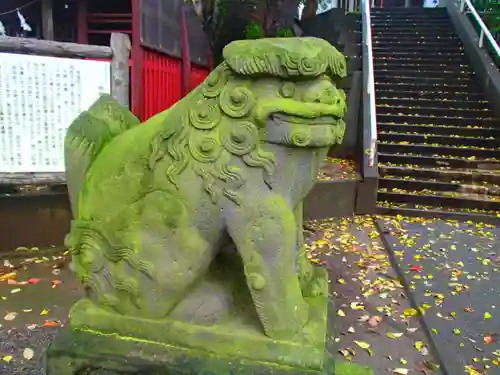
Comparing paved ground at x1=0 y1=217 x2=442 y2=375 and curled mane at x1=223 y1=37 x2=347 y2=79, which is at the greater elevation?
curled mane at x1=223 y1=37 x2=347 y2=79

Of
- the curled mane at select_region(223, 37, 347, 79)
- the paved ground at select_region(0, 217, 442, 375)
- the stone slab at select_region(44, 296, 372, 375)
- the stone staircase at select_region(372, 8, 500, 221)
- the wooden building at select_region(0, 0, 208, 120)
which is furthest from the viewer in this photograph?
the wooden building at select_region(0, 0, 208, 120)

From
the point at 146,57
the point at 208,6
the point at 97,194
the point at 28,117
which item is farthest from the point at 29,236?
the point at 208,6

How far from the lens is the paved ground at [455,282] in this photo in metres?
3.36

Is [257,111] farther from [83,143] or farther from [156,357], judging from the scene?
[156,357]

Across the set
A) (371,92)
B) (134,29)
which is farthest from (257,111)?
(134,29)

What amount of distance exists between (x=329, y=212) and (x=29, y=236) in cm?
392

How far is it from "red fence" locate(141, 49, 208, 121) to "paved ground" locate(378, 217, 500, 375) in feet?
14.9

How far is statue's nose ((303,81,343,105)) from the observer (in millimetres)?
1664

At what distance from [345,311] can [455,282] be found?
1.37 m

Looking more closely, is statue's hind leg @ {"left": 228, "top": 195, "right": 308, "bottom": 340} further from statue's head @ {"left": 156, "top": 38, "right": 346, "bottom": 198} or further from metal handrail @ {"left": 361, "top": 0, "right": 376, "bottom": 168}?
metal handrail @ {"left": 361, "top": 0, "right": 376, "bottom": 168}

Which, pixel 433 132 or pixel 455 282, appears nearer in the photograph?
pixel 455 282

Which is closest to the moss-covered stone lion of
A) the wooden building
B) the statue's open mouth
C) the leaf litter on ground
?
the statue's open mouth

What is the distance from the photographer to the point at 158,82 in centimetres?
885

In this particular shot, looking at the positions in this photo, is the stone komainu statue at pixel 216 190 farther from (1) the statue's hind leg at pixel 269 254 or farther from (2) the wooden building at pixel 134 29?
(2) the wooden building at pixel 134 29
